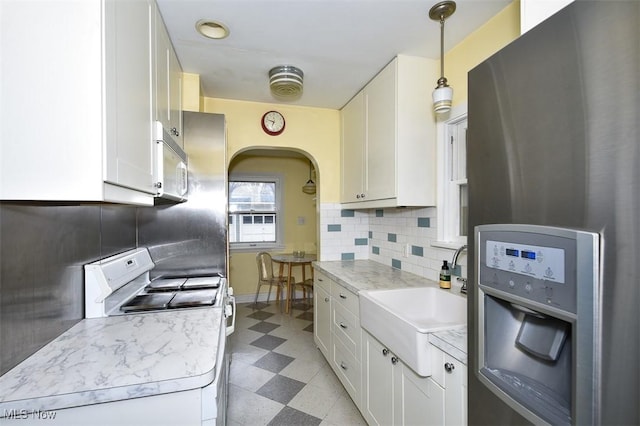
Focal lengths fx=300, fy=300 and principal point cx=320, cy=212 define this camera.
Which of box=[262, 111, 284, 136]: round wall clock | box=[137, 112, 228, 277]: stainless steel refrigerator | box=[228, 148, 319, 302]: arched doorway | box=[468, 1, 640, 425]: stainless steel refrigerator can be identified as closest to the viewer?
box=[468, 1, 640, 425]: stainless steel refrigerator

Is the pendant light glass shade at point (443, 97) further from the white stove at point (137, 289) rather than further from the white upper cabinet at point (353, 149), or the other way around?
the white stove at point (137, 289)

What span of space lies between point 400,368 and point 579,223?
116 centimetres

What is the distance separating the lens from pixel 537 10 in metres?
0.87

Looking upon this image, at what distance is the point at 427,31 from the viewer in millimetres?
1750

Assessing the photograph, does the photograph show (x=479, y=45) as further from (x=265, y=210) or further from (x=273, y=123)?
(x=265, y=210)

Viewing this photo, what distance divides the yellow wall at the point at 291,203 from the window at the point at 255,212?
0.38 ft

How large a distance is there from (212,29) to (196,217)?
121 centimetres

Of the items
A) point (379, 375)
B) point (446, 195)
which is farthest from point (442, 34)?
point (379, 375)

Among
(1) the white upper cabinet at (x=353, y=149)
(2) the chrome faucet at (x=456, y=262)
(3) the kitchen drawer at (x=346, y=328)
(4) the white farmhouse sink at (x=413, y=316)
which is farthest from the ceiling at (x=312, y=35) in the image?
(3) the kitchen drawer at (x=346, y=328)

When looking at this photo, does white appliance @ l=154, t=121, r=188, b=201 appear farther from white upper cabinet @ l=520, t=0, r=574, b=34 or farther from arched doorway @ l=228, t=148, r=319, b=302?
arched doorway @ l=228, t=148, r=319, b=302

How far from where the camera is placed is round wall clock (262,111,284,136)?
2.84 m

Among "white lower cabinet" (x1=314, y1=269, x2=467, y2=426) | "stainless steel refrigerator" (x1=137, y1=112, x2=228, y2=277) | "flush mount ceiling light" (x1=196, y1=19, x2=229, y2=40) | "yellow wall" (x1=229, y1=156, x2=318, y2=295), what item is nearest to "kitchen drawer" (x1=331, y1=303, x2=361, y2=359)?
"white lower cabinet" (x1=314, y1=269, x2=467, y2=426)
